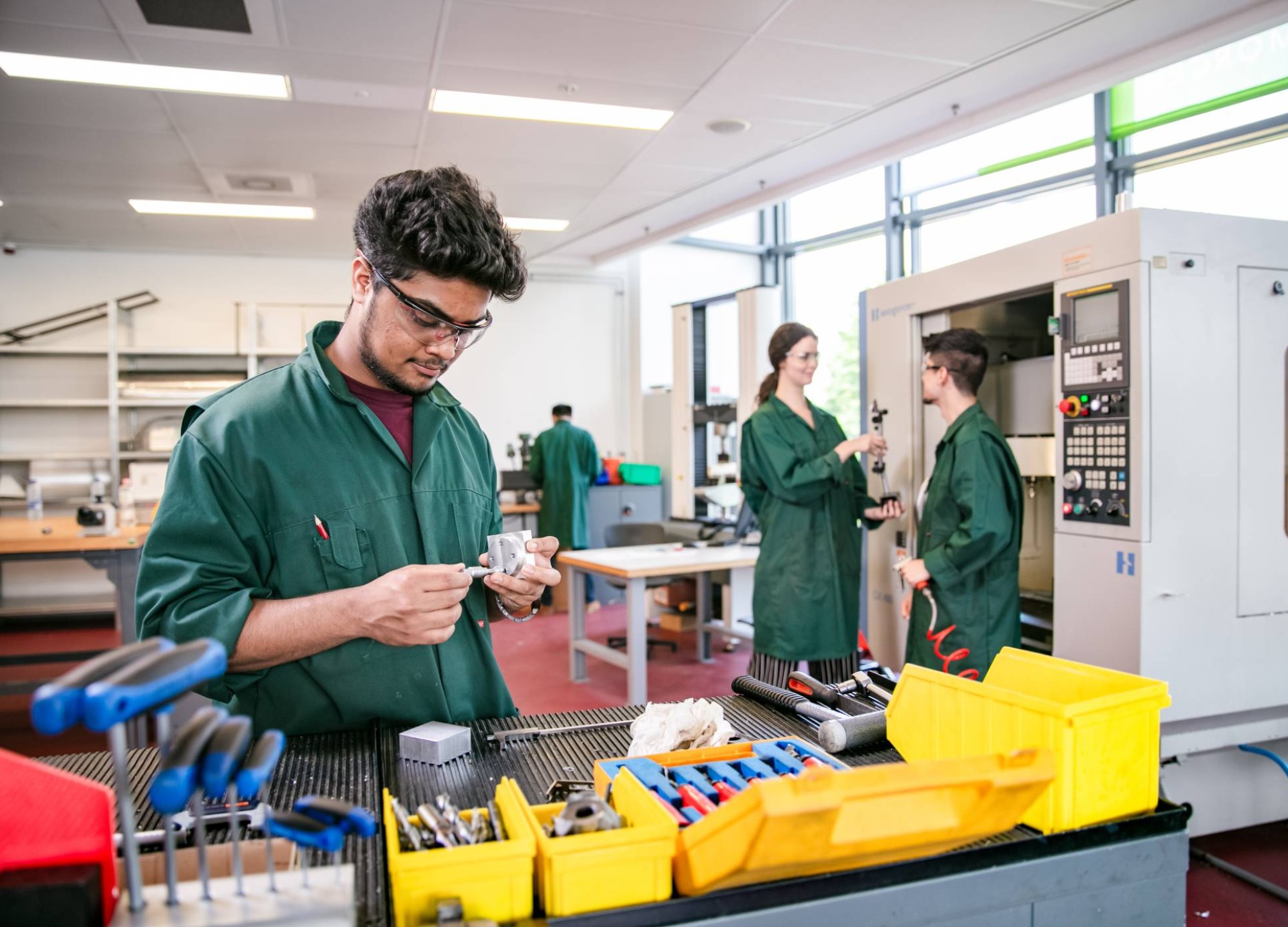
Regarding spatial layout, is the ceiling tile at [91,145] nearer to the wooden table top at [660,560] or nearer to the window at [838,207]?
the wooden table top at [660,560]

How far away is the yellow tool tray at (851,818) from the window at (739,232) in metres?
7.31

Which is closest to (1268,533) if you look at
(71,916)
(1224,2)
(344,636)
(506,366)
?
(1224,2)

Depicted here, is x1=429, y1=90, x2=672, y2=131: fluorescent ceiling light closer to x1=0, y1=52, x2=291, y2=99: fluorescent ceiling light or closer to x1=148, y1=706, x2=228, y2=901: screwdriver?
x1=0, y1=52, x2=291, y2=99: fluorescent ceiling light

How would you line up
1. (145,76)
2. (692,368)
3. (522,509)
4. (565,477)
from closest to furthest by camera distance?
1. (145,76)
2. (692,368)
3. (565,477)
4. (522,509)

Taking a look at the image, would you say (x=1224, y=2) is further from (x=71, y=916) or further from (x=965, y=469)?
(x=71, y=916)

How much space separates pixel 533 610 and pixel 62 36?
10.9ft

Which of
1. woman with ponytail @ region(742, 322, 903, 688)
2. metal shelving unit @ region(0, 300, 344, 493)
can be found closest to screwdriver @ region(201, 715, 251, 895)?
woman with ponytail @ region(742, 322, 903, 688)

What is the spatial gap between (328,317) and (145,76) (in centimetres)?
405

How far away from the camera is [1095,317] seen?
2.28 meters

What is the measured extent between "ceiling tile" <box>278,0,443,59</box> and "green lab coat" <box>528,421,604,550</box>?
3.28 metres

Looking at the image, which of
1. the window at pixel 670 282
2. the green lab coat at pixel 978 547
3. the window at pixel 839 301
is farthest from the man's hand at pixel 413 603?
the window at pixel 670 282

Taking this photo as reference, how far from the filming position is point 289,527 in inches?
48.4

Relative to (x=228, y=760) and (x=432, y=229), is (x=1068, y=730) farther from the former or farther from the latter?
(x=432, y=229)

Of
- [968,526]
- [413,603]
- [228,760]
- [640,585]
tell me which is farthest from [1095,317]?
[228,760]
